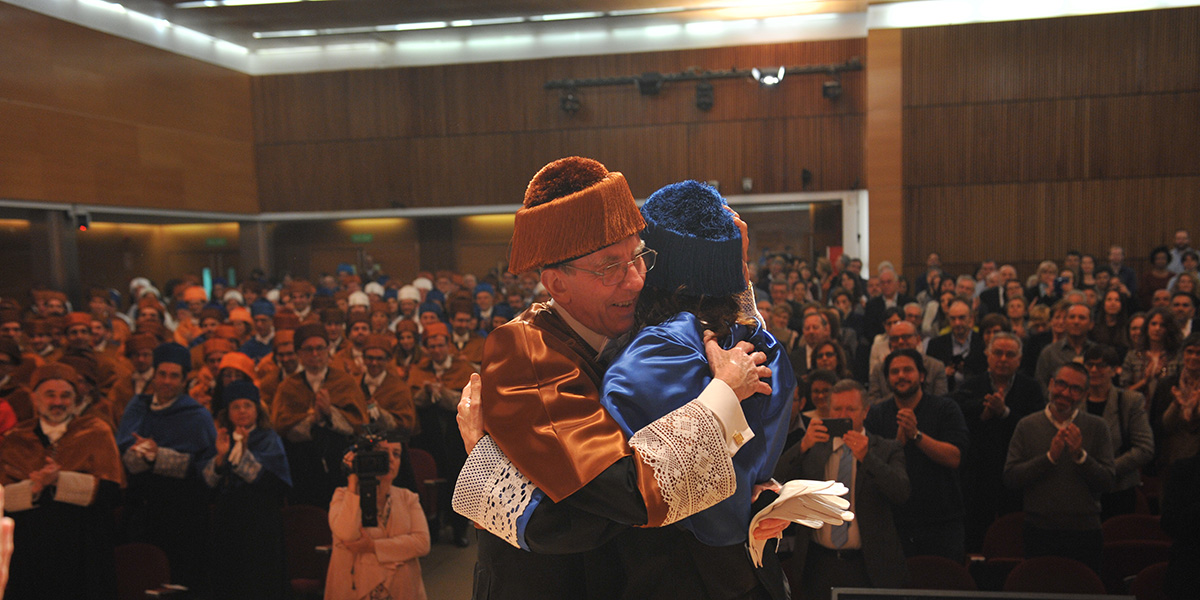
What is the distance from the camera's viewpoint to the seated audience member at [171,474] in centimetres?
431

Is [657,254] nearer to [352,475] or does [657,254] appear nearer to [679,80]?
[352,475]

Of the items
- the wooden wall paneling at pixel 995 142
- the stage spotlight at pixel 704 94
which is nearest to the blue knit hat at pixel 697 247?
the wooden wall paneling at pixel 995 142

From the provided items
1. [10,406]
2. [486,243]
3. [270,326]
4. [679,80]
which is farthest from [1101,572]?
[486,243]

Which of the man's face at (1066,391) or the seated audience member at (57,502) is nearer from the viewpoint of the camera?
the seated audience member at (57,502)

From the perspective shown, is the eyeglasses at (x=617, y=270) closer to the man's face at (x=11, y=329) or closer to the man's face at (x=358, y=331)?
the man's face at (x=358, y=331)

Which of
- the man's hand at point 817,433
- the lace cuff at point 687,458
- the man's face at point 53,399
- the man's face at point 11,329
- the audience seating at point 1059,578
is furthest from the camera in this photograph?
the man's face at point 11,329

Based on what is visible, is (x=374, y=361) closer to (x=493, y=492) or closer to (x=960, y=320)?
(x=960, y=320)

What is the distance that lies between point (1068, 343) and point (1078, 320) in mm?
189

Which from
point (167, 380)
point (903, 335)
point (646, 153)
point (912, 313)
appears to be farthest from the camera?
point (646, 153)

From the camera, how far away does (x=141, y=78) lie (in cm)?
1288

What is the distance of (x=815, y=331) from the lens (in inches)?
229

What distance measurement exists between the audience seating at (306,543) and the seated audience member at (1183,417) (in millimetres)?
4363

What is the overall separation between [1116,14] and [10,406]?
570 inches

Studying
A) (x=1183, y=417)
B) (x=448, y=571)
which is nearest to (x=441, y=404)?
(x=448, y=571)
